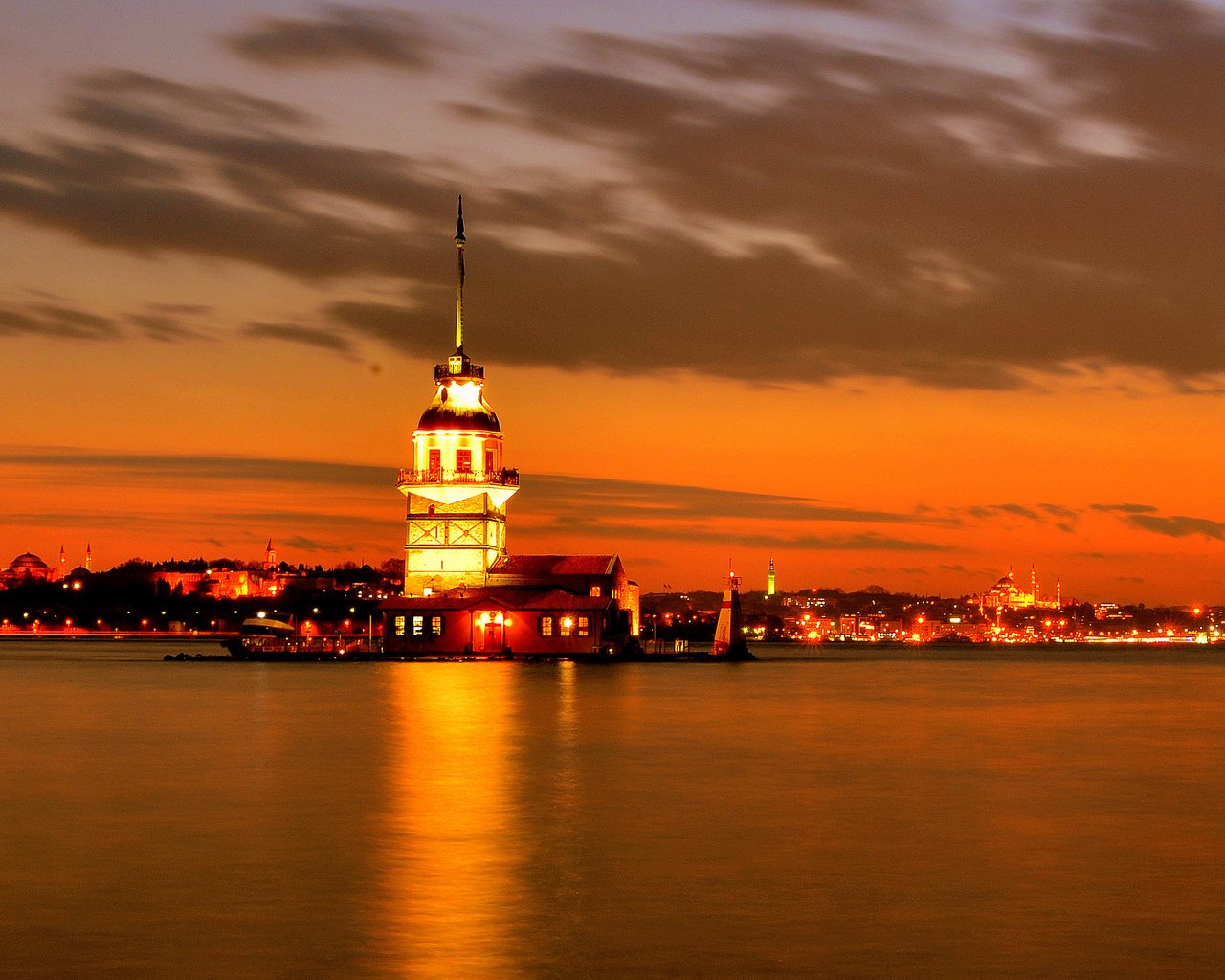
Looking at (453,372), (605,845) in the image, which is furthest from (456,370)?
(605,845)

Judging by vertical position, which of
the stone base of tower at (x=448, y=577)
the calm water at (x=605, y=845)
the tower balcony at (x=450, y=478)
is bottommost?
the calm water at (x=605, y=845)

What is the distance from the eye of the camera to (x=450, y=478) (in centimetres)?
11181

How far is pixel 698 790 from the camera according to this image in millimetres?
36594

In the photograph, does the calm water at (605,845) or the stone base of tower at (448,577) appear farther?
the stone base of tower at (448,577)

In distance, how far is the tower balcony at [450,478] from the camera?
112m

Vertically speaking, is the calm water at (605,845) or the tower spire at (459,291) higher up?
the tower spire at (459,291)

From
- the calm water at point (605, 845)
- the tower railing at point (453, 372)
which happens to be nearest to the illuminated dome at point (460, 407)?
the tower railing at point (453, 372)

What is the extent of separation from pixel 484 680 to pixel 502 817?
51600mm

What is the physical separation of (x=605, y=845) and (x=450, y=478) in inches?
3329

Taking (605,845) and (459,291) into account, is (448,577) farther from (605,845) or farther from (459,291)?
(605,845)

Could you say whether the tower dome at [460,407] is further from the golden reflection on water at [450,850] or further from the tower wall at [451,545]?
the golden reflection on water at [450,850]

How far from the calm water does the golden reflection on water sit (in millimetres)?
84

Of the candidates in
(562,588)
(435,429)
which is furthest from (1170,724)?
(435,429)

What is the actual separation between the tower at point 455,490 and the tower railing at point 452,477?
0.21ft
